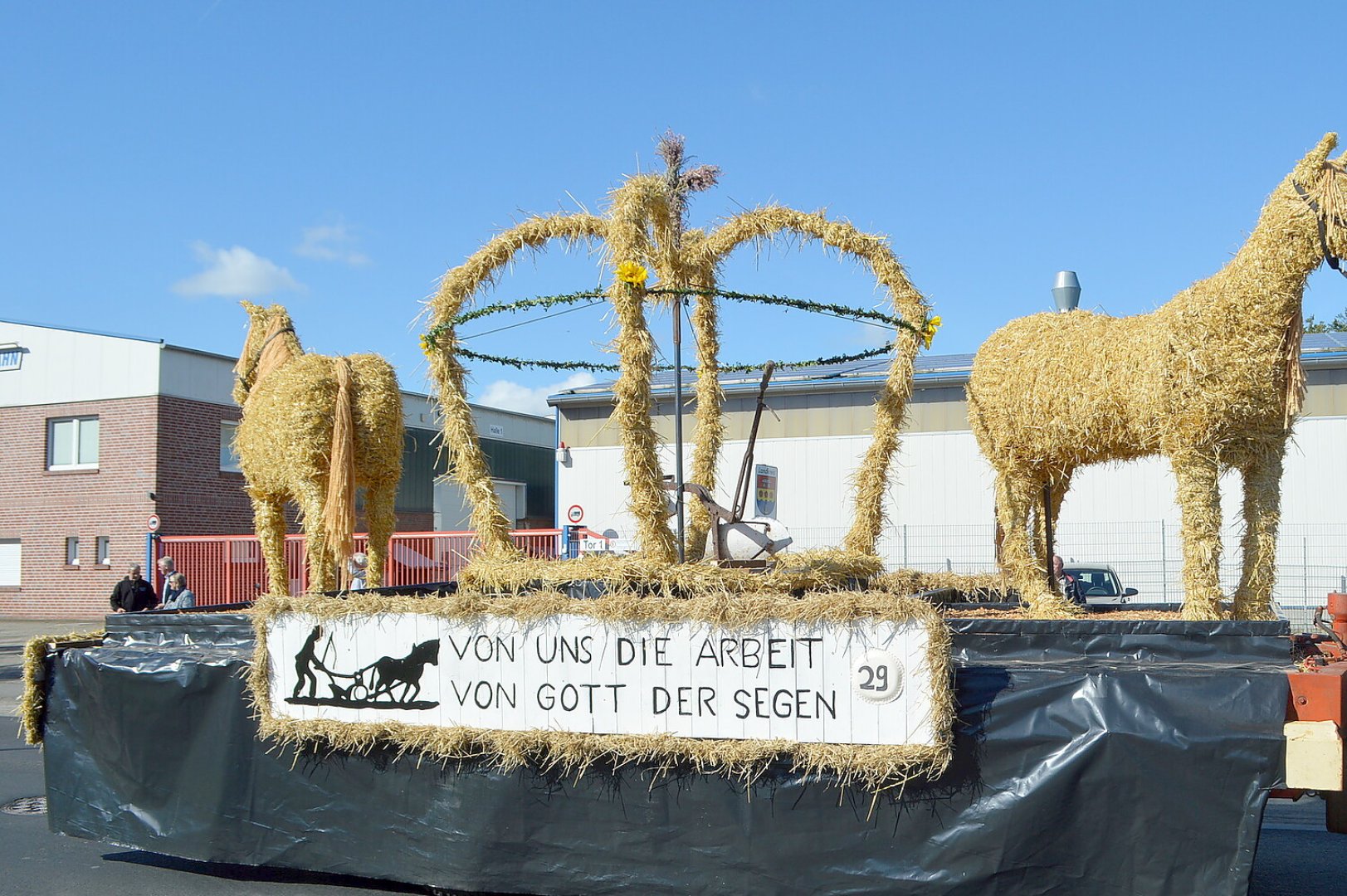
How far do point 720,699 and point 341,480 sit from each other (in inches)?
144

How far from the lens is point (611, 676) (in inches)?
169

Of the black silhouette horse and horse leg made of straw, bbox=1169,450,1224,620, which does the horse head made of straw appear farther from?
horse leg made of straw, bbox=1169,450,1224,620

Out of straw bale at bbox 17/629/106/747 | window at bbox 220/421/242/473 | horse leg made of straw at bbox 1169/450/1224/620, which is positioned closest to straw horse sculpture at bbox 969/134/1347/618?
horse leg made of straw at bbox 1169/450/1224/620

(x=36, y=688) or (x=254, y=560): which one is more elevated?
(x=254, y=560)

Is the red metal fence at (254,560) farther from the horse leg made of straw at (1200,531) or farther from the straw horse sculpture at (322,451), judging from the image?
the horse leg made of straw at (1200,531)

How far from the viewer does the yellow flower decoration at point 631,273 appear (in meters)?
4.65

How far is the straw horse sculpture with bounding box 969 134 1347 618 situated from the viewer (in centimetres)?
461

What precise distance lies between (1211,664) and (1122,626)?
0.38 m

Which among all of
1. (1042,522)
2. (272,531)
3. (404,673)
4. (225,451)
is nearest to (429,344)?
(404,673)

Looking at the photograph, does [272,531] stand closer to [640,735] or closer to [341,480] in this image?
[341,480]

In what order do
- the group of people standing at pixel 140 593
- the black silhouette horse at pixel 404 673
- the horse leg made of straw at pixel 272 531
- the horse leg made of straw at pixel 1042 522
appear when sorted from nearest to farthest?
the black silhouette horse at pixel 404 673 < the horse leg made of straw at pixel 1042 522 < the horse leg made of straw at pixel 272 531 < the group of people standing at pixel 140 593

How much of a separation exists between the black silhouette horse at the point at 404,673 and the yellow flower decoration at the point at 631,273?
5.74ft

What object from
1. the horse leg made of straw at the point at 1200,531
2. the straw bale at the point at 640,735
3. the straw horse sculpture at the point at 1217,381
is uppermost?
the straw horse sculpture at the point at 1217,381

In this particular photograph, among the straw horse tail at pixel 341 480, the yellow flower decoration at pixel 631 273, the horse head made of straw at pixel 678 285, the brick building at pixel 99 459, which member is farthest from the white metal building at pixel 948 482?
the yellow flower decoration at pixel 631 273
